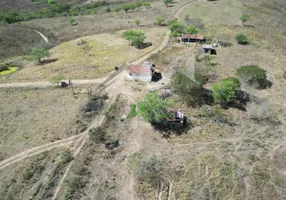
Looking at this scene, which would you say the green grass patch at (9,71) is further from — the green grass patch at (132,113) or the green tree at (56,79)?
the green grass patch at (132,113)

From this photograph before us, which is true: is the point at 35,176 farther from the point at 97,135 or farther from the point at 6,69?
the point at 6,69

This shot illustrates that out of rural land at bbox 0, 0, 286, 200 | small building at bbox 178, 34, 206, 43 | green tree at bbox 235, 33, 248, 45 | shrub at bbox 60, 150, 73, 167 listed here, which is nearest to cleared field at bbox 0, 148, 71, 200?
shrub at bbox 60, 150, 73, 167

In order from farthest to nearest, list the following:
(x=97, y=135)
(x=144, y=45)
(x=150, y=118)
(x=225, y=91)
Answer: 1. (x=144, y=45)
2. (x=225, y=91)
3. (x=150, y=118)
4. (x=97, y=135)

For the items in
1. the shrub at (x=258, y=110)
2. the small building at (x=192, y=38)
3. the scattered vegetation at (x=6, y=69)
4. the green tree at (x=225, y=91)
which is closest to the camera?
the shrub at (x=258, y=110)

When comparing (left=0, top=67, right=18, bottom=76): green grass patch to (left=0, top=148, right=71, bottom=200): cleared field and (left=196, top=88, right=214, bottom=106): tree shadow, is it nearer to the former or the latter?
(left=0, top=148, right=71, bottom=200): cleared field

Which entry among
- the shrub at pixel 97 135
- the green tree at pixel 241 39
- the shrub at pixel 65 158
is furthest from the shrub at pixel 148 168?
the green tree at pixel 241 39

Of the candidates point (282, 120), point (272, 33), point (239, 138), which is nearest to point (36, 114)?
point (239, 138)

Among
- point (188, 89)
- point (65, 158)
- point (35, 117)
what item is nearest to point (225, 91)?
point (188, 89)
